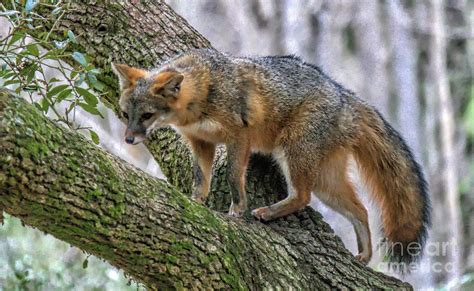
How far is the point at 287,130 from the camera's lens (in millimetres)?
5133

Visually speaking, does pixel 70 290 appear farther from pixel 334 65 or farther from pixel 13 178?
pixel 334 65

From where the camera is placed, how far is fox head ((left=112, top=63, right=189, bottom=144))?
4.81 metres

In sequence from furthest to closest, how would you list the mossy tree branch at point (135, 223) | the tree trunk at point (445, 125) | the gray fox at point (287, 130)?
the tree trunk at point (445, 125) < the gray fox at point (287, 130) < the mossy tree branch at point (135, 223)

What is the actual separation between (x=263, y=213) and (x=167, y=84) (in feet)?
3.21

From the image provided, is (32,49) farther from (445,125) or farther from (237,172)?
(445,125)

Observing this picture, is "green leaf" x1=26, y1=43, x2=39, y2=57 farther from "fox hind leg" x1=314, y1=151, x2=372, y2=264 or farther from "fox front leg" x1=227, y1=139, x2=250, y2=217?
"fox hind leg" x1=314, y1=151, x2=372, y2=264

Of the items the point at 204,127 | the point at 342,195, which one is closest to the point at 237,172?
the point at 204,127

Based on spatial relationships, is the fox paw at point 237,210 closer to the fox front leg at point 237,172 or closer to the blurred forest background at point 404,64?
the fox front leg at point 237,172

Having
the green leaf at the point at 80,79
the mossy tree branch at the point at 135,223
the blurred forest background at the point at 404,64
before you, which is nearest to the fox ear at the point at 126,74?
the green leaf at the point at 80,79

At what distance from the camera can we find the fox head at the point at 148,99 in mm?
4812

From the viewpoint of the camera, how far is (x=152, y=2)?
5672 mm

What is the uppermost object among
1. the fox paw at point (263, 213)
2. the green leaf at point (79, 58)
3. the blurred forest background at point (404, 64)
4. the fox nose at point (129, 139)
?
the blurred forest background at point (404, 64)

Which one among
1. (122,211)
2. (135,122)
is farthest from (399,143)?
(122,211)

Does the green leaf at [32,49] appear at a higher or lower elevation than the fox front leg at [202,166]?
lower
